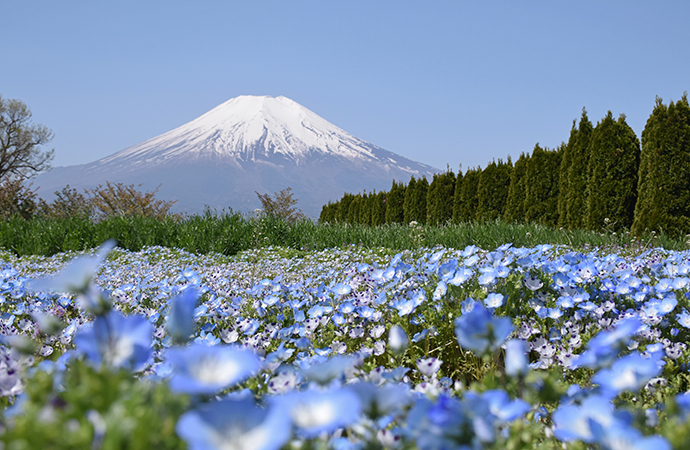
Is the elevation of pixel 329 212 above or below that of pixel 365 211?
below

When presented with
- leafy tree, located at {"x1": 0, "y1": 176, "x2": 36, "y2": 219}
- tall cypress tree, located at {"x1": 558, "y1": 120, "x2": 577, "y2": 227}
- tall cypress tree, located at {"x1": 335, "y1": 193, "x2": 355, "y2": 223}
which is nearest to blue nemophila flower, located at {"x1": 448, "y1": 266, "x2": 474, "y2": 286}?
tall cypress tree, located at {"x1": 558, "y1": 120, "x2": 577, "y2": 227}

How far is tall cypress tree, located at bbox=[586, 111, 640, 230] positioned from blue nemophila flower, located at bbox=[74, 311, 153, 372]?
9648 millimetres

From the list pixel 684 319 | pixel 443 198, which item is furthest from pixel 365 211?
pixel 684 319

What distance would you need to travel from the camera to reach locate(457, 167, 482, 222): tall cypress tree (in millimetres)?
12438

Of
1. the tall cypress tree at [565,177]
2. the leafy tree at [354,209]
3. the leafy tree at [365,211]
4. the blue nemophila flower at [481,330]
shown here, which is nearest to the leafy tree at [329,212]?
the leafy tree at [354,209]

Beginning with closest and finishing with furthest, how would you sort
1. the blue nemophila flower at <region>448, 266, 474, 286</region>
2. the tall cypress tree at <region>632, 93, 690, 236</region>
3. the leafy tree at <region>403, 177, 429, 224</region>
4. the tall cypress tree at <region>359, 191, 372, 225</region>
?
the blue nemophila flower at <region>448, 266, 474, 286</region>, the tall cypress tree at <region>632, 93, 690, 236</region>, the leafy tree at <region>403, 177, 429, 224</region>, the tall cypress tree at <region>359, 191, 372, 225</region>

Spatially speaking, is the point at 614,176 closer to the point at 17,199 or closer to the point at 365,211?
the point at 365,211

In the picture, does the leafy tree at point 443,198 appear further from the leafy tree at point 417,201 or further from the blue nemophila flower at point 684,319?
the blue nemophila flower at point 684,319

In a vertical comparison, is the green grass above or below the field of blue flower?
below

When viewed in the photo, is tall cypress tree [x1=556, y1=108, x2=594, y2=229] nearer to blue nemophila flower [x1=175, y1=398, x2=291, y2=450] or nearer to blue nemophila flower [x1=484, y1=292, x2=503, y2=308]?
blue nemophila flower [x1=484, y1=292, x2=503, y2=308]

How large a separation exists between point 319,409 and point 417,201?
1454 cm

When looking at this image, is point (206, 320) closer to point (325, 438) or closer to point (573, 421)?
point (325, 438)

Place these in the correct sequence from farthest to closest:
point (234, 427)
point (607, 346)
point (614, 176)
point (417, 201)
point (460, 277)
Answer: point (417, 201) → point (614, 176) → point (460, 277) → point (607, 346) → point (234, 427)

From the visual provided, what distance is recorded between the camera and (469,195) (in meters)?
12.5
